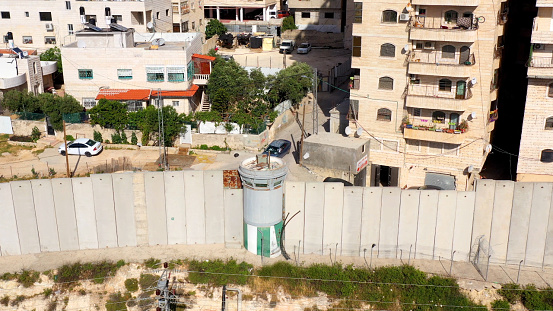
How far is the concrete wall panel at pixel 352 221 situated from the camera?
26297 mm

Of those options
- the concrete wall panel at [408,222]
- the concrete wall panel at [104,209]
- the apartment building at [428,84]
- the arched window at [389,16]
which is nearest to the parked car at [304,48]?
the apartment building at [428,84]

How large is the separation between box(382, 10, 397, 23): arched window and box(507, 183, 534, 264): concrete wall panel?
47.2ft

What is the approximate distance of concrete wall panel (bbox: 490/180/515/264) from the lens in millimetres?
25844

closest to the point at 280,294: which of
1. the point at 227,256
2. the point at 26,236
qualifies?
the point at 227,256

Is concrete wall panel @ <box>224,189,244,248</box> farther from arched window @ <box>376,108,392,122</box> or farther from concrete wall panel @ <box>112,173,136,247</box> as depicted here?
arched window @ <box>376,108,392,122</box>

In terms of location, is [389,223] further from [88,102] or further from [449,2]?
[88,102]

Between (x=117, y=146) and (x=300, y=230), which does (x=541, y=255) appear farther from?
(x=117, y=146)

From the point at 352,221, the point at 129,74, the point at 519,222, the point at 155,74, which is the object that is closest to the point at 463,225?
the point at 519,222

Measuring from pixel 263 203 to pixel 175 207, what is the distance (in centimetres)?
390

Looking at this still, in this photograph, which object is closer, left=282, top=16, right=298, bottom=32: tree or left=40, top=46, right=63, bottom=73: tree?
left=40, top=46, right=63, bottom=73: tree

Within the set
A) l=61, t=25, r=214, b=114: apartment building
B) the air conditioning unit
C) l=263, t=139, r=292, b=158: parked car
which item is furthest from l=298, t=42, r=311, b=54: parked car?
the air conditioning unit

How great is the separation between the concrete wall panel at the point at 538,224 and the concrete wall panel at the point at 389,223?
5.54m

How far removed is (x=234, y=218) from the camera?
27.2 m

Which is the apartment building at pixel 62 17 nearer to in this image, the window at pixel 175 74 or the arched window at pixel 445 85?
the window at pixel 175 74
